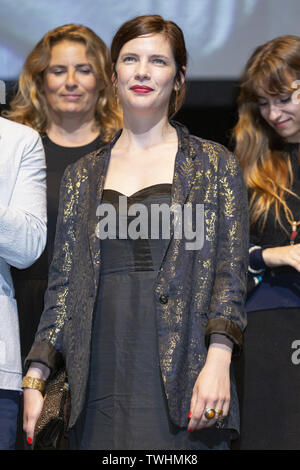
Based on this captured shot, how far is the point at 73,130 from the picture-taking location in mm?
3316

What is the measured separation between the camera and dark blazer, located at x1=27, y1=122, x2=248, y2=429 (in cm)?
214

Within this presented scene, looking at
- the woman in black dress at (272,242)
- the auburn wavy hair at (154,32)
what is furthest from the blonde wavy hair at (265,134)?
the auburn wavy hair at (154,32)

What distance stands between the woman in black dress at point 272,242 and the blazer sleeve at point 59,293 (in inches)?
27.9

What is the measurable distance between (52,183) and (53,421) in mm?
1178

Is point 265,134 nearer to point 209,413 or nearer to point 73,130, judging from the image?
point 73,130

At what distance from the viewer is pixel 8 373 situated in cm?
232

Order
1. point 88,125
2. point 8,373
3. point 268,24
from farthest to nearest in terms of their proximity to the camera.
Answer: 1. point 268,24
2. point 88,125
3. point 8,373

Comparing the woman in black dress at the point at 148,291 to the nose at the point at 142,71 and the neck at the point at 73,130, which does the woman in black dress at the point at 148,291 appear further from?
the neck at the point at 73,130

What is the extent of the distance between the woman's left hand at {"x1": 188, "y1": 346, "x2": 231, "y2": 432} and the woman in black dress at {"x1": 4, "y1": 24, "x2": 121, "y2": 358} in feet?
4.54

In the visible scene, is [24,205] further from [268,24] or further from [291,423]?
[268,24]

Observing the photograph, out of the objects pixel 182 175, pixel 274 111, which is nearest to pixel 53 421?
pixel 182 175

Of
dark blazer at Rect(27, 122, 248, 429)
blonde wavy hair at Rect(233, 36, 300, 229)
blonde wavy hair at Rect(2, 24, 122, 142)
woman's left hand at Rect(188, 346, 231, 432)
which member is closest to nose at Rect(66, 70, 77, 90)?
blonde wavy hair at Rect(2, 24, 122, 142)
